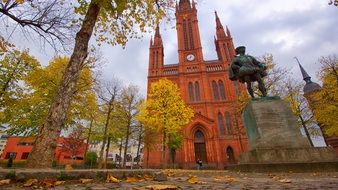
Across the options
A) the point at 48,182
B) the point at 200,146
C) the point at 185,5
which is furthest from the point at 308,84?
the point at 48,182

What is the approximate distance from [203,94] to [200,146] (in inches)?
374

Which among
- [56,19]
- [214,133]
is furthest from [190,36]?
[56,19]

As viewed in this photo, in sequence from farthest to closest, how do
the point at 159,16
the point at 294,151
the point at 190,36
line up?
1. the point at 190,36
2. the point at 159,16
3. the point at 294,151

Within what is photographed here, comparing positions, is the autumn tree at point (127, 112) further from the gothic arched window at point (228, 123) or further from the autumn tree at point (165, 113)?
the gothic arched window at point (228, 123)

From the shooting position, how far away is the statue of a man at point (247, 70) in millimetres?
8344

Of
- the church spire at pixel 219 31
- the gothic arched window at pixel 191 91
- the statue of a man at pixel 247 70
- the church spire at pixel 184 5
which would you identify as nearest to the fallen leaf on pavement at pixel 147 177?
the statue of a man at pixel 247 70

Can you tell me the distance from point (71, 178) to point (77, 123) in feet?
51.8

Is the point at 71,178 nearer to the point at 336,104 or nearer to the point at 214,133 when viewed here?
the point at 336,104

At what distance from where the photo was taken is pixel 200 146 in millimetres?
31797

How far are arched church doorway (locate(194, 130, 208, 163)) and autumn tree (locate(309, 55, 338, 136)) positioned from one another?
52.0 feet

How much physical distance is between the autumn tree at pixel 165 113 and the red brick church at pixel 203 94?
5377 mm

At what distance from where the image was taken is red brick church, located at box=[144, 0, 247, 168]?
30234 mm

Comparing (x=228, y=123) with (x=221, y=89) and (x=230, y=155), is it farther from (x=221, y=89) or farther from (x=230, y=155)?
(x=221, y=89)

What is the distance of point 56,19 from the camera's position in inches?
267
